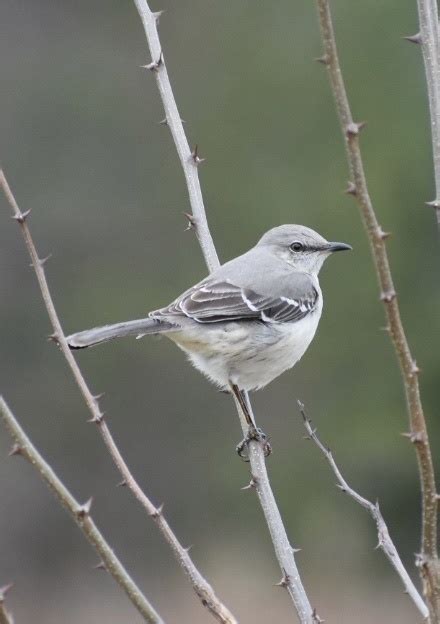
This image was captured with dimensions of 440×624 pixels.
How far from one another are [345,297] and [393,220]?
1369mm

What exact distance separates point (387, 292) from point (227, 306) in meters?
2.83

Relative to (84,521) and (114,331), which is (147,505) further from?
(114,331)

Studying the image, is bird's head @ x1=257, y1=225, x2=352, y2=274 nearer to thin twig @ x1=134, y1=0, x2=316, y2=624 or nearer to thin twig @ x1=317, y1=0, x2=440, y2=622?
thin twig @ x1=134, y1=0, x2=316, y2=624

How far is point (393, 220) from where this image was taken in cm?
1536

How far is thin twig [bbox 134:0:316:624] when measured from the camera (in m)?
2.84

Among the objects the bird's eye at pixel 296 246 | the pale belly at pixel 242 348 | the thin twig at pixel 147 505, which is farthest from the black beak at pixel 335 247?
the thin twig at pixel 147 505

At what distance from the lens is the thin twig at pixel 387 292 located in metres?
2.15

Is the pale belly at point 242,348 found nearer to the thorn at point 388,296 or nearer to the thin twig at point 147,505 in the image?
the thin twig at point 147,505

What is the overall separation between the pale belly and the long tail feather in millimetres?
163

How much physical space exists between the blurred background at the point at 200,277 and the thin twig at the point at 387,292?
12948mm

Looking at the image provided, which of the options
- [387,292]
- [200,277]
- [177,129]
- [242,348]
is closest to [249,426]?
[242,348]

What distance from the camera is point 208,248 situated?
4.12 metres

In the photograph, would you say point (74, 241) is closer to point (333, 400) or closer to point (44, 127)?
point (44, 127)

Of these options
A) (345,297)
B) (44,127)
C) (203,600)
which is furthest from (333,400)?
(203,600)
